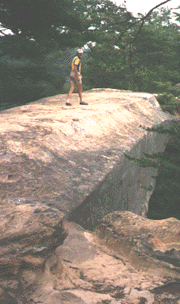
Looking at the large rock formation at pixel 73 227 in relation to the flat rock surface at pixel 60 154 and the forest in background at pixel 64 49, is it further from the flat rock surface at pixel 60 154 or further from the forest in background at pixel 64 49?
the forest in background at pixel 64 49

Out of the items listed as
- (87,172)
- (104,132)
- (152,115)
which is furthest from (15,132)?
(152,115)

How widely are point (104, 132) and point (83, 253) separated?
3.04 metres

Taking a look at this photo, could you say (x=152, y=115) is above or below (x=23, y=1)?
below

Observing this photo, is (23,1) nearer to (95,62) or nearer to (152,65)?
(95,62)

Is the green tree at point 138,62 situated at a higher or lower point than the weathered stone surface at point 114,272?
higher

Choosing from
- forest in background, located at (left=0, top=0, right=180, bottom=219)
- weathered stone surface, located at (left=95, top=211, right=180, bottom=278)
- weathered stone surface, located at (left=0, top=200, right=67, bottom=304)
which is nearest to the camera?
weathered stone surface, located at (left=0, top=200, right=67, bottom=304)

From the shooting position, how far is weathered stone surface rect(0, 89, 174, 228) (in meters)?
3.03

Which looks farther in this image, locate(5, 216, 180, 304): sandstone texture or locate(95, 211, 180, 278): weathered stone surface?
locate(95, 211, 180, 278): weathered stone surface

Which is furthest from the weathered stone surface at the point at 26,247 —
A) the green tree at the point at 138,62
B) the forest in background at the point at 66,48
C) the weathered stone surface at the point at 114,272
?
the green tree at the point at 138,62

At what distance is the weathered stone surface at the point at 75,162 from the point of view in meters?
3.03

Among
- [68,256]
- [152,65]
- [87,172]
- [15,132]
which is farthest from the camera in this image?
[152,65]

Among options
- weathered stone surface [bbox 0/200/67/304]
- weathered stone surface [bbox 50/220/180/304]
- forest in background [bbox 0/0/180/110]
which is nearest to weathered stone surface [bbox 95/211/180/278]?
weathered stone surface [bbox 50/220/180/304]

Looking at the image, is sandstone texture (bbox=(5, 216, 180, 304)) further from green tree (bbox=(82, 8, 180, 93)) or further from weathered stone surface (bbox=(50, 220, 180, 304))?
green tree (bbox=(82, 8, 180, 93))

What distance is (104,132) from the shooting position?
4.93 meters
